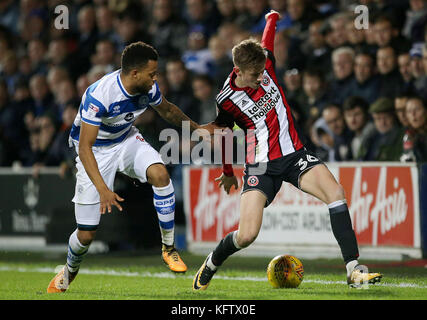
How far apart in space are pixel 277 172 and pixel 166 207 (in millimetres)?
1159

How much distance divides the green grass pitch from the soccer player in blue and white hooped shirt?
431 millimetres

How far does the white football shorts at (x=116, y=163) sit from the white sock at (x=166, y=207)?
0.22 metres

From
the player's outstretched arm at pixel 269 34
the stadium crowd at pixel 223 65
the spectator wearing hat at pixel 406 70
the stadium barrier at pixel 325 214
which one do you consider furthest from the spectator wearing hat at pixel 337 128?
the player's outstretched arm at pixel 269 34

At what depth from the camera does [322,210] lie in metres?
Answer: 10.6

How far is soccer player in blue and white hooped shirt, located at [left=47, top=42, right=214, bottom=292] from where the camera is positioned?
721 cm

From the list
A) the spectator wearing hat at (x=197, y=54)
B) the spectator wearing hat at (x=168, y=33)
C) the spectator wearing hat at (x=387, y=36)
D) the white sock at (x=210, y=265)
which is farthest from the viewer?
the spectator wearing hat at (x=168, y=33)

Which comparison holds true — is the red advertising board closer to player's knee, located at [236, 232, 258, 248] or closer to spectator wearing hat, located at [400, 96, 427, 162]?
spectator wearing hat, located at [400, 96, 427, 162]

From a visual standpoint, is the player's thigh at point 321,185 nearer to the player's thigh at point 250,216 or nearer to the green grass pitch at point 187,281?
the player's thigh at point 250,216

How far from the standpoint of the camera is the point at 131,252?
12469 mm

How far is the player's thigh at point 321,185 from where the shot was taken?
709cm

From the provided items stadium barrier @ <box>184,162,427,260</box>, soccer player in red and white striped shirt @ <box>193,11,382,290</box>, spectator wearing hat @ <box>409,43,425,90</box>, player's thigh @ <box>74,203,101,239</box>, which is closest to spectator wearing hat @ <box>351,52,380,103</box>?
spectator wearing hat @ <box>409,43,425,90</box>

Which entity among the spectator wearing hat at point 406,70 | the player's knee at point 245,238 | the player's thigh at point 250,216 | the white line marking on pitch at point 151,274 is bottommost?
the white line marking on pitch at point 151,274

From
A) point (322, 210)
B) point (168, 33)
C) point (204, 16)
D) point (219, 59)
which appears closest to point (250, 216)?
point (322, 210)

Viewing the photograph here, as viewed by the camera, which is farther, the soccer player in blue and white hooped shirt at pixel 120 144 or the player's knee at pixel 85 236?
the player's knee at pixel 85 236
